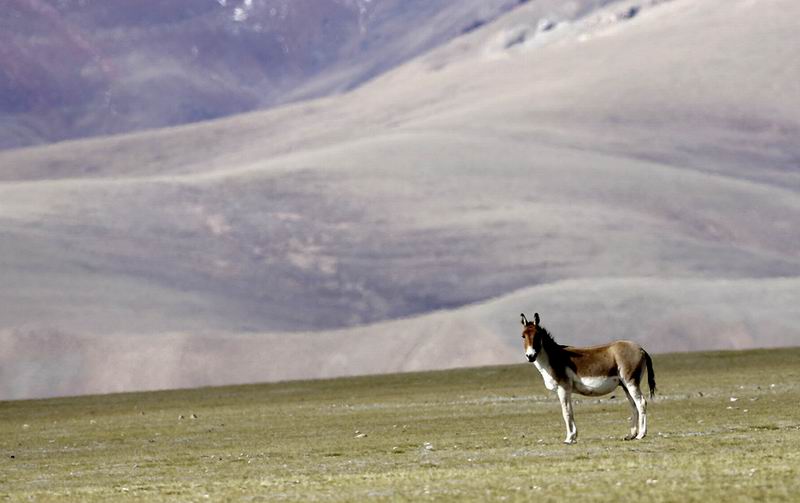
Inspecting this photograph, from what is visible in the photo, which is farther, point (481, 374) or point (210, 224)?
point (210, 224)

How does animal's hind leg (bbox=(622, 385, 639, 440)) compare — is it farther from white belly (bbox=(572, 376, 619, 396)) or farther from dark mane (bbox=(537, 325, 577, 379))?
dark mane (bbox=(537, 325, 577, 379))

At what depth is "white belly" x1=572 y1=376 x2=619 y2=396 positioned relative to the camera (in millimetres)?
30188

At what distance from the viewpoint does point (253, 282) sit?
18025cm

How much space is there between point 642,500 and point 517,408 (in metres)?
27.5

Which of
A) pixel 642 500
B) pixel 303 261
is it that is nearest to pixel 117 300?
pixel 303 261

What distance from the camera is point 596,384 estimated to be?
99.1 feet

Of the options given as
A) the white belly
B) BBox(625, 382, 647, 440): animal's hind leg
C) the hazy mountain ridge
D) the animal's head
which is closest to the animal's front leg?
the white belly

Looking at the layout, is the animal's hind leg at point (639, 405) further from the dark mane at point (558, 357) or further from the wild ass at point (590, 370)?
the dark mane at point (558, 357)

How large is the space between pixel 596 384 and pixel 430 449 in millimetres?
3431

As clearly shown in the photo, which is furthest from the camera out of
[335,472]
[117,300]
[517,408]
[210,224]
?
[210,224]

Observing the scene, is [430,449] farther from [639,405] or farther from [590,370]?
[639,405]

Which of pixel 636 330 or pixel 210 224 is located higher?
pixel 210 224

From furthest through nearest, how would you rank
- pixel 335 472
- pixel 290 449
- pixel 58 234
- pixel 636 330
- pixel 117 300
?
pixel 58 234 < pixel 117 300 < pixel 636 330 < pixel 290 449 < pixel 335 472

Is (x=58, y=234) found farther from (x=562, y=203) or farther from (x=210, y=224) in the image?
(x=562, y=203)
